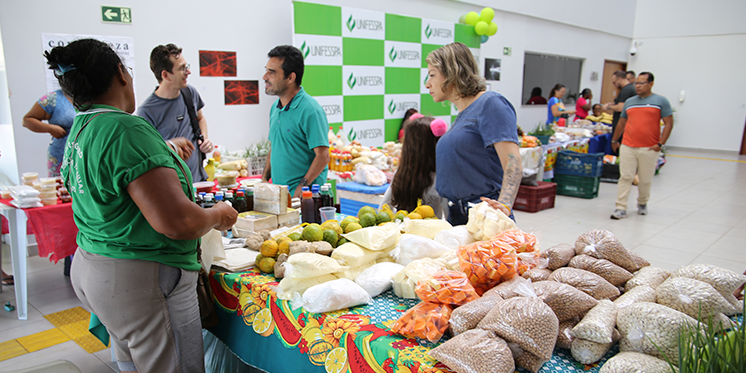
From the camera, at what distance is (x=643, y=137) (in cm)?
564

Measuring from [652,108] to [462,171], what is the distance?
14.8ft

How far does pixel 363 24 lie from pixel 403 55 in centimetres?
92

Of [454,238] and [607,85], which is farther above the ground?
[607,85]

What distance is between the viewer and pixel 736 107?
12.8 meters

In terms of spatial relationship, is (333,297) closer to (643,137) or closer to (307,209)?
(307,209)

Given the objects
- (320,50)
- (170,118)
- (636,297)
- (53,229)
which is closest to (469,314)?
(636,297)

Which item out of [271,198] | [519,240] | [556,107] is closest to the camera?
[519,240]

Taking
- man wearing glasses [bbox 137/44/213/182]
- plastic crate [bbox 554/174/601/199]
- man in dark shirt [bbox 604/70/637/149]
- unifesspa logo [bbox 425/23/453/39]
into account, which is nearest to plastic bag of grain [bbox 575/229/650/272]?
man wearing glasses [bbox 137/44/213/182]

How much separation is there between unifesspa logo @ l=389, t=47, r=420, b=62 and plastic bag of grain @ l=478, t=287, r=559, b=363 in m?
6.13

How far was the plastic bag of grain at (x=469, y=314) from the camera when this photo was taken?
1213mm

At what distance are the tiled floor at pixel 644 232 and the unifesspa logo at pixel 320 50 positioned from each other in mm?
3375

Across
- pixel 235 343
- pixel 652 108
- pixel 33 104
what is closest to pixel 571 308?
pixel 235 343

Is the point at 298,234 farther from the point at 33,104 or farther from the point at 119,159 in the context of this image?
the point at 33,104

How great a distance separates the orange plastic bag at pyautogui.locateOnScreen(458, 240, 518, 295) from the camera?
1.43 meters
